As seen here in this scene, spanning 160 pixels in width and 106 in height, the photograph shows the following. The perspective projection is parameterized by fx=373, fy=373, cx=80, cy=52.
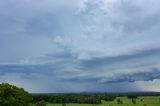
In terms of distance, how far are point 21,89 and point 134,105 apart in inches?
4038

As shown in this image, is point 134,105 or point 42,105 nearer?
point 42,105

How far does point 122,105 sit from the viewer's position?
629 ft

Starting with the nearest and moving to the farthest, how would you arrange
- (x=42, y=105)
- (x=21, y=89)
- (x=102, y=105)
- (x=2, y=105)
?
(x=2, y=105)
(x=21, y=89)
(x=42, y=105)
(x=102, y=105)

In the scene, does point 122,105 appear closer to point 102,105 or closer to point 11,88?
point 102,105

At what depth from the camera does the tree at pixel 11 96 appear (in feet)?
314

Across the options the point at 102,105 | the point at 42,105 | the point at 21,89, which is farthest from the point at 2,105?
the point at 102,105

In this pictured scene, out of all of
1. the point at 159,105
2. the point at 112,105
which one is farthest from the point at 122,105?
the point at 159,105

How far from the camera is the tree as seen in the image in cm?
9556

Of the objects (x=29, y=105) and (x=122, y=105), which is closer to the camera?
(x=29, y=105)

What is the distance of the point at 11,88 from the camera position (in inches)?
3883

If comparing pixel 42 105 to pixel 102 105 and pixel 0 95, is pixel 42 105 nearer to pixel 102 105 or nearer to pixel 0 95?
pixel 0 95

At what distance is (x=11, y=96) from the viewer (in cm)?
9750

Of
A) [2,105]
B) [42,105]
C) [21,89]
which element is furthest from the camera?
[42,105]

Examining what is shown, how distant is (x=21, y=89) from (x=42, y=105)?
3146cm
